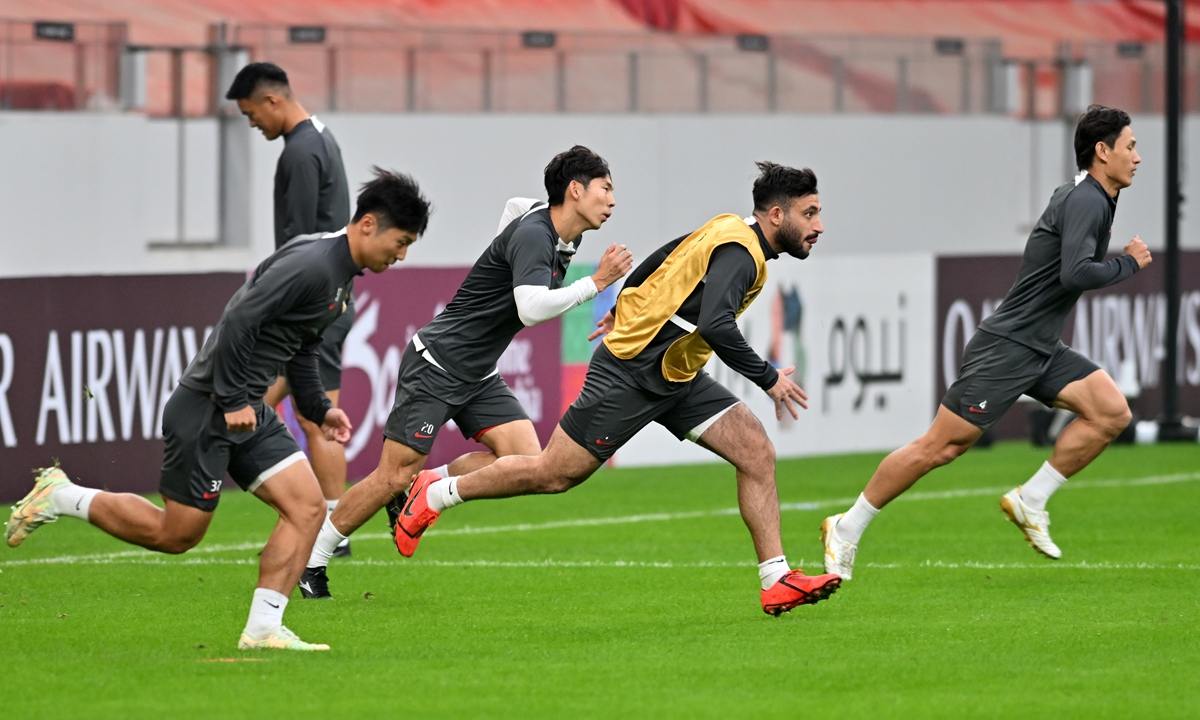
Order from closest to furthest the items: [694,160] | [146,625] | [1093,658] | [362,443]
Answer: [1093,658], [146,625], [362,443], [694,160]

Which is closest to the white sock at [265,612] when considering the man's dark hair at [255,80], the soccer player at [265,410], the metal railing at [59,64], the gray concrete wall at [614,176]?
the soccer player at [265,410]

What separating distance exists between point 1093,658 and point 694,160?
622 inches

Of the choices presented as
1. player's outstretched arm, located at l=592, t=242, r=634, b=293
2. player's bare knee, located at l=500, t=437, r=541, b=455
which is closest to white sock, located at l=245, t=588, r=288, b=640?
player's outstretched arm, located at l=592, t=242, r=634, b=293

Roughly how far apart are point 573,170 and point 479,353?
3.24 ft

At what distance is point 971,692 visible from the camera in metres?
7.27

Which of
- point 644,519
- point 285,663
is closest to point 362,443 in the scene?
point 644,519

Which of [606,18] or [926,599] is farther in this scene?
[606,18]

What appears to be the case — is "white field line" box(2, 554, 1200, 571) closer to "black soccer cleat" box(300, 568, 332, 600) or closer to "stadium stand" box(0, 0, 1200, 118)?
"black soccer cleat" box(300, 568, 332, 600)

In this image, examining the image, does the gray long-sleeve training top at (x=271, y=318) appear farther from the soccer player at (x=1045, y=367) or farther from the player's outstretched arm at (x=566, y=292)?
the soccer player at (x=1045, y=367)

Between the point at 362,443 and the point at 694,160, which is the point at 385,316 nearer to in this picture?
the point at 362,443

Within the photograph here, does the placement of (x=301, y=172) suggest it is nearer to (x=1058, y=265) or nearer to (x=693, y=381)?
(x=693, y=381)

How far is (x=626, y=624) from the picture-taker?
8844mm

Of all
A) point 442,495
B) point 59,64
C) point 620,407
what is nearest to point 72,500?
point 442,495

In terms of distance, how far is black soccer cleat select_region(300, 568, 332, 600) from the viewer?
953 centimetres
